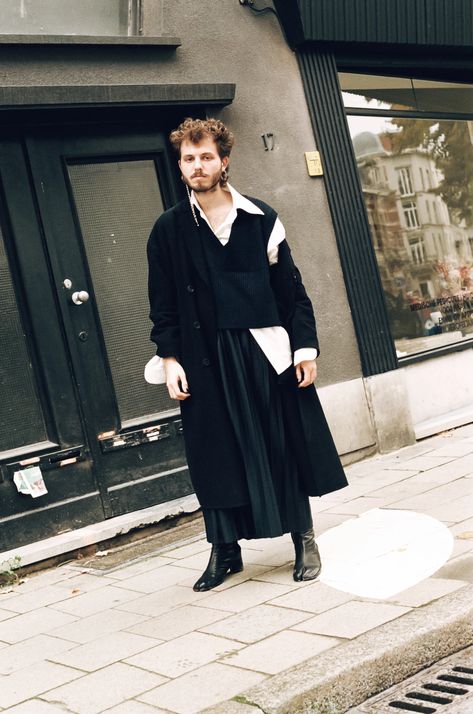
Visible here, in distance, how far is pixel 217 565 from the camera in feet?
14.7

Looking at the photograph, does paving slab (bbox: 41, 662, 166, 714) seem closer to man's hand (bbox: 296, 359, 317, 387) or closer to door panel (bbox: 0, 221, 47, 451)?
man's hand (bbox: 296, 359, 317, 387)

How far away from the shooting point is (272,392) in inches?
172

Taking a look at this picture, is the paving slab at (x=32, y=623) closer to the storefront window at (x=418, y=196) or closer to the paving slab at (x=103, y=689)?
the paving slab at (x=103, y=689)

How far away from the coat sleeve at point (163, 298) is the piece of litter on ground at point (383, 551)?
3.94 feet

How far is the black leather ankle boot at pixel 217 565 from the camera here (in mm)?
4445

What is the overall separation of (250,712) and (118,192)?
13.0 feet

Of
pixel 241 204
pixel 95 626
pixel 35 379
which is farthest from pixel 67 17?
pixel 95 626

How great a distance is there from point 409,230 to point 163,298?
424cm

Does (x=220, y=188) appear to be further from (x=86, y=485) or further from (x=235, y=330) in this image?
(x=86, y=485)

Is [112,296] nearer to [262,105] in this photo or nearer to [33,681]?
[262,105]

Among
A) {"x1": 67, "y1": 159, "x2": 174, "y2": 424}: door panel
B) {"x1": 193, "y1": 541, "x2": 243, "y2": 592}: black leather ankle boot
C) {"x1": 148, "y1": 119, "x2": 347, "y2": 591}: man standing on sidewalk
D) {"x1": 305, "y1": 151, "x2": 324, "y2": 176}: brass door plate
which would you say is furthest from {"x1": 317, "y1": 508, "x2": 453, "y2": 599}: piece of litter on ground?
{"x1": 305, "y1": 151, "x2": 324, "y2": 176}: brass door plate

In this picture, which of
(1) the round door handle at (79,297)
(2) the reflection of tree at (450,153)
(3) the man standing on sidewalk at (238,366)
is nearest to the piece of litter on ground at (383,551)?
(3) the man standing on sidewalk at (238,366)

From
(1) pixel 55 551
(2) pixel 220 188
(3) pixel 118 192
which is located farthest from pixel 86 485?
(2) pixel 220 188

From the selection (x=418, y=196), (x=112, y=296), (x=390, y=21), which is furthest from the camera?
(x=418, y=196)
